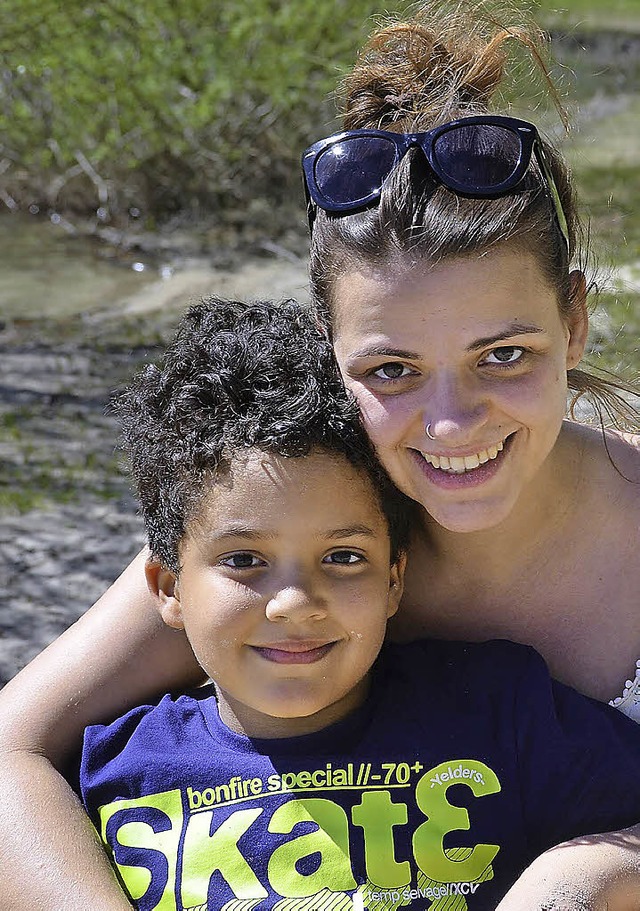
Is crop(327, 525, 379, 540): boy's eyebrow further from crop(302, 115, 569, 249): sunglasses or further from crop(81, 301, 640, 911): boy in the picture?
crop(302, 115, 569, 249): sunglasses

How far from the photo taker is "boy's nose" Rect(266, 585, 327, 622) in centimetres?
191

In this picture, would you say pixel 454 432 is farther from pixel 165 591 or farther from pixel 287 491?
pixel 165 591

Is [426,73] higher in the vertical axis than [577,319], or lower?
higher

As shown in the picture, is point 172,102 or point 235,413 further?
point 172,102

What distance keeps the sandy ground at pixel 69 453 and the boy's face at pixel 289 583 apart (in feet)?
4.30

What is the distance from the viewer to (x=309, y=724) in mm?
2082

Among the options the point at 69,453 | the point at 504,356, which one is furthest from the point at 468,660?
the point at 69,453

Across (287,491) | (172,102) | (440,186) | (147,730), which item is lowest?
(147,730)

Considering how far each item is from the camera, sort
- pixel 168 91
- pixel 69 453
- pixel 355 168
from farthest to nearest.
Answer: pixel 168 91
pixel 69 453
pixel 355 168

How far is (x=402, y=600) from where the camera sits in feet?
7.68

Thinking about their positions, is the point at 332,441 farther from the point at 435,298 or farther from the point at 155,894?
the point at 155,894

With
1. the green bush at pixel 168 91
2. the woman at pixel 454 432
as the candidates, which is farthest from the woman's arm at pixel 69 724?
the green bush at pixel 168 91

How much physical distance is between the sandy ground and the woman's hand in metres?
1.68

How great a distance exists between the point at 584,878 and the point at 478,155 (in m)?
1.06
